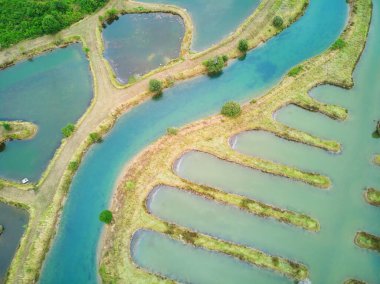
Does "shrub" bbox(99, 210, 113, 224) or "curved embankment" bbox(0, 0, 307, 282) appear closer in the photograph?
"shrub" bbox(99, 210, 113, 224)

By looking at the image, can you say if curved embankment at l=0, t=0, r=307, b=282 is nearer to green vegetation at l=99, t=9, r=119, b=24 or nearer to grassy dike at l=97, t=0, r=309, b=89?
grassy dike at l=97, t=0, r=309, b=89

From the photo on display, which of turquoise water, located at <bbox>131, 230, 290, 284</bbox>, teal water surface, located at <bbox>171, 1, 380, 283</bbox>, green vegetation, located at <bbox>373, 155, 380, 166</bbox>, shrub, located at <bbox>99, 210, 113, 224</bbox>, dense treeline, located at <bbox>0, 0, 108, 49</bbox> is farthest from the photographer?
dense treeline, located at <bbox>0, 0, 108, 49</bbox>

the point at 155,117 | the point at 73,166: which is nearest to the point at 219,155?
the point at 155,117

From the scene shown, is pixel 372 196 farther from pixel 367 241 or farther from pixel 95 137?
pixel 95 137

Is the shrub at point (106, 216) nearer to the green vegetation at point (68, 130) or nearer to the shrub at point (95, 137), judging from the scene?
the shrub at point (95, 137)

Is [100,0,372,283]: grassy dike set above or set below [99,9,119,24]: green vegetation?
below

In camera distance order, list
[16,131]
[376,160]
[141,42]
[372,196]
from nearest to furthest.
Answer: [372,196] < [376,160] < [16,131] < [141,42]

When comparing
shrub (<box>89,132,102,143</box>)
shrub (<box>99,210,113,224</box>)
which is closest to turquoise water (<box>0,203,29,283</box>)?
shrub (<box>99,210,113,224</box>)
